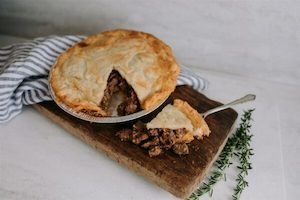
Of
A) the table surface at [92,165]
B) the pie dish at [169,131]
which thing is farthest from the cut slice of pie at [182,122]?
the table surface at [92,165]

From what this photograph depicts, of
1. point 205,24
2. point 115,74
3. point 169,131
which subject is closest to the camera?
point 169,131

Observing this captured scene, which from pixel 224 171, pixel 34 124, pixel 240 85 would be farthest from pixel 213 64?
pixel 34 124

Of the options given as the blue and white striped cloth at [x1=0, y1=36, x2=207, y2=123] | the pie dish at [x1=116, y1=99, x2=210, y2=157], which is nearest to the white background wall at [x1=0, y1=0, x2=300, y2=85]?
the blue and white striped cloth at [x1=0, y1=36, x2=207, y2=123]

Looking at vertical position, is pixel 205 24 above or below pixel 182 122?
above

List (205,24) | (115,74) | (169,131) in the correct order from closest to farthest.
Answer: (169,131) → (115,74) → (205,24)

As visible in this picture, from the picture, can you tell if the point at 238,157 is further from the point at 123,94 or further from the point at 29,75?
the point at 29,75

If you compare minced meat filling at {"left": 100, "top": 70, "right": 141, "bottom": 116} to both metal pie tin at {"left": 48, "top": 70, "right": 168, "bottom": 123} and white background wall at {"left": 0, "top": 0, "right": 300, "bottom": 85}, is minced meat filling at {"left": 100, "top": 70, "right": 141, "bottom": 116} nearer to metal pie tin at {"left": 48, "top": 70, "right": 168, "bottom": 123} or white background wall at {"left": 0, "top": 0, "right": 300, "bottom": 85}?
metal pie tin at {"left": 48, "top": 70, "right": 168, "bottom": 123}

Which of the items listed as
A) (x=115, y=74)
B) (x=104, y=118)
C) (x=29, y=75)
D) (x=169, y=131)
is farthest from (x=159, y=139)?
(x=29, y=75)
